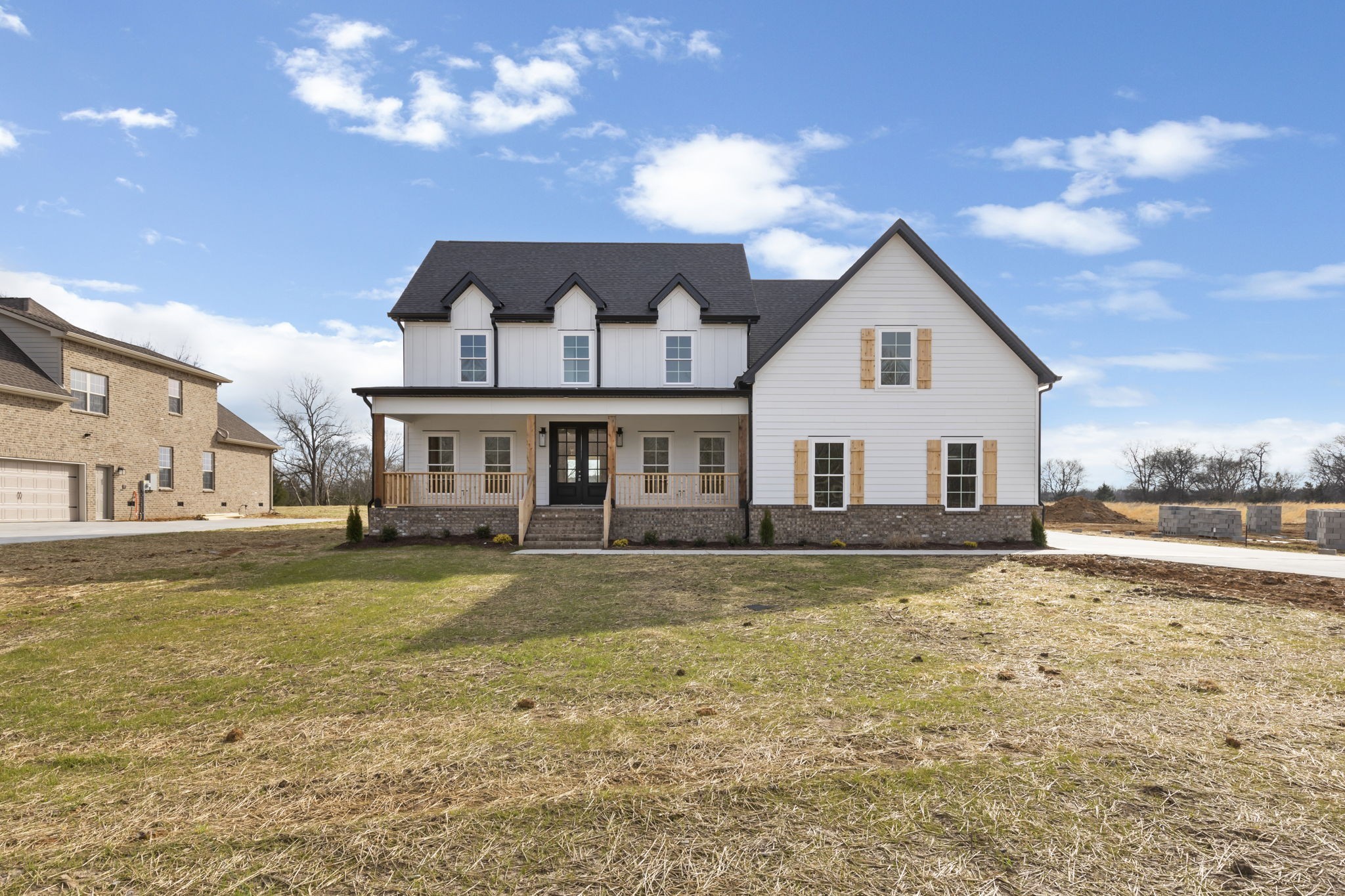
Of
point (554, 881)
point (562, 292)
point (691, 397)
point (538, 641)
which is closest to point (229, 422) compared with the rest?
point (562, 292)

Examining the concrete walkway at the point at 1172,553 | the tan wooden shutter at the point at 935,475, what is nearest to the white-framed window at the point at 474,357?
the concrete walkway at the point at 1172,553

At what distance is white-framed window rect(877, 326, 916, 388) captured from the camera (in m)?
17.7

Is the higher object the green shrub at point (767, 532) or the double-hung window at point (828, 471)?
the double-hung window at point (828, 471)

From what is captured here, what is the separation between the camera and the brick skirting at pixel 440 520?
58.3ft

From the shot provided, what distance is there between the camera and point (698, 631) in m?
6.97

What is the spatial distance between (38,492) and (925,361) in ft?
93.0

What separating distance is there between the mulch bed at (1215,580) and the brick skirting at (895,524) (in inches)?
129

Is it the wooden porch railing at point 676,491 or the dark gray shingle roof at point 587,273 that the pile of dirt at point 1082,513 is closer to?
the dark gray shingle roof at point 587,273

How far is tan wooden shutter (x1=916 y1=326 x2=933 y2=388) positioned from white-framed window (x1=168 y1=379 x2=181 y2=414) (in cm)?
2924

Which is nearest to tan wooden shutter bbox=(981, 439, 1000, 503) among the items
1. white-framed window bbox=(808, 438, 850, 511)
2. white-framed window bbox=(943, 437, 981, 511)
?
white-framed window bbox=(943, 437, 981, 511)

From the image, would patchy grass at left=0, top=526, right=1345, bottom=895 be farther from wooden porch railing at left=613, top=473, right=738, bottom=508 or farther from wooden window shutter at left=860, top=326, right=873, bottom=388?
wooden window shutter at left=860, top=326, right=873, bottom=388

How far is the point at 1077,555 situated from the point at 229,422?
36.0 meters

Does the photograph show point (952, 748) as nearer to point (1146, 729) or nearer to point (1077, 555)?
point (1146, 729)

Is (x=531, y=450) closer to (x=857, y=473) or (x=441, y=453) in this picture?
(x=441, y=453)
